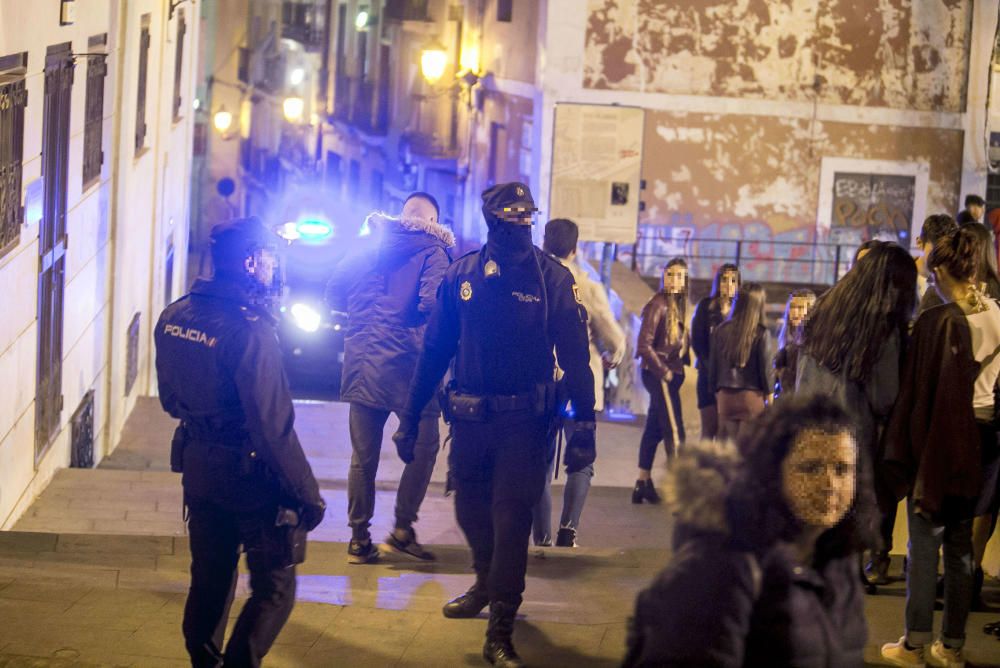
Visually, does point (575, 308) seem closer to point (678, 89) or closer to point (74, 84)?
point (74, 84)

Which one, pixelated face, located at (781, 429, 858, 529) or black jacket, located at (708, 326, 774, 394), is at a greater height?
pixelated face, located at (781, 429, 858, 529)

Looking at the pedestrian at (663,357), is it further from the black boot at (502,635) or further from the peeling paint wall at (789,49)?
the peeling paint wall at (789,49)

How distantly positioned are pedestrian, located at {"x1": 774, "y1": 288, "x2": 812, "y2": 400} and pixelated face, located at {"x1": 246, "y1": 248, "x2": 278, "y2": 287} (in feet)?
11.6

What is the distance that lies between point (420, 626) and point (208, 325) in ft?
6.62

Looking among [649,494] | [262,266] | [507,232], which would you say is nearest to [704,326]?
[649,494]

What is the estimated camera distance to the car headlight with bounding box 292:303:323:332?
2259 centimetres

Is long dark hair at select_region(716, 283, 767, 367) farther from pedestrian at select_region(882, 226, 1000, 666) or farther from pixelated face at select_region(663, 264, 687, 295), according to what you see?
pedestrian at select_region(882, 226, 1000, 666)

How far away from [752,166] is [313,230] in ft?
23.3

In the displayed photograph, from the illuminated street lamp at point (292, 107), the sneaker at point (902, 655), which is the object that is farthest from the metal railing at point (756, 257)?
the illuminated street lamp at point (292, 107)

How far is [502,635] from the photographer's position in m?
5.98

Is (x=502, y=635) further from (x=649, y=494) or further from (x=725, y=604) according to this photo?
(x=649, y=494)

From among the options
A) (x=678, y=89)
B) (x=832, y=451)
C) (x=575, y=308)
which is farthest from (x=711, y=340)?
(x=678, y=89)

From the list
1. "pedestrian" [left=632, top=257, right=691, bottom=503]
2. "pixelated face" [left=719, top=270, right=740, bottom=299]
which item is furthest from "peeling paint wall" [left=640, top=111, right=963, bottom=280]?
"pedestrian" [left=632, top=257, right=691, bottom=503]

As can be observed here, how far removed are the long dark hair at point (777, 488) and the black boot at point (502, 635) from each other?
248 centimetres
